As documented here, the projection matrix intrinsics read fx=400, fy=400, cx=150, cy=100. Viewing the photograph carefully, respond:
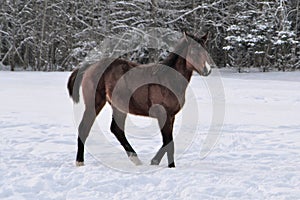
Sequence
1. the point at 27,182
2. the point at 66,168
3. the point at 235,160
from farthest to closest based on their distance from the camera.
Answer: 1. the point at 235,160
2. the point at 66,168
3. the point at 27,182

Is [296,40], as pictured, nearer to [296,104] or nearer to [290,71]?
[290,71]

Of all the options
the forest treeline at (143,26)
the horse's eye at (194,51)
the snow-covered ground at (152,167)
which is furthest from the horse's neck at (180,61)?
the forest treeline at (143,26)

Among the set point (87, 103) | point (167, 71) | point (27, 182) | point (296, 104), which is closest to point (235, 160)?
point (167, 71)

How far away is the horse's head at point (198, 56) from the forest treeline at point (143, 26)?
17551 millimetres

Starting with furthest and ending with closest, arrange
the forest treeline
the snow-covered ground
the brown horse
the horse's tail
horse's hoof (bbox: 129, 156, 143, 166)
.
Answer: the forest treeline < the horse's tail < horse's hoof (bbox: 129, 156, 143, 166) < the brown horse < the snow-covered ground

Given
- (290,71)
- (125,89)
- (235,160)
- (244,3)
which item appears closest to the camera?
(125,89)

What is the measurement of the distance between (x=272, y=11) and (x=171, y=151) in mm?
20058

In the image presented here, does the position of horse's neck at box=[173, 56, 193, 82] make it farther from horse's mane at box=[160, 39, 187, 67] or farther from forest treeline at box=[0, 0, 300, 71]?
forest treeline at box=[0, 0, 300, 71]

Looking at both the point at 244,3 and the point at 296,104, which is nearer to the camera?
the point at 296,104

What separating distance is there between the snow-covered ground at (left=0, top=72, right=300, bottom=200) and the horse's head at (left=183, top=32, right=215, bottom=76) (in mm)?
1031

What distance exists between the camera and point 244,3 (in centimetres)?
2284

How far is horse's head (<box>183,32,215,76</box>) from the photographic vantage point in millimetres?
4008

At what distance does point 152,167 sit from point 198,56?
124 cm

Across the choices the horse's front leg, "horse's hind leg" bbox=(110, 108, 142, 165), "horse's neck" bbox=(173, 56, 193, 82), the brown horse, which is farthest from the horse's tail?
"horse's neck" bbox=(173, 56, 193, 82)
